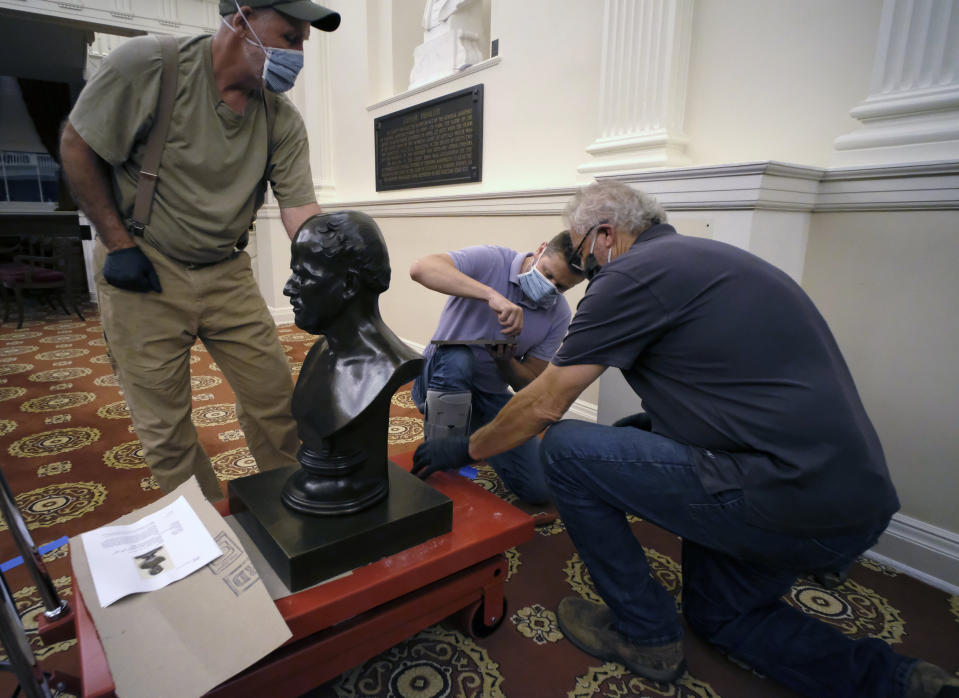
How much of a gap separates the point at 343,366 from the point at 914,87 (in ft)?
6.42

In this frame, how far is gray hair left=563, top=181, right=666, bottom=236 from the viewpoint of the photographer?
1498 mm

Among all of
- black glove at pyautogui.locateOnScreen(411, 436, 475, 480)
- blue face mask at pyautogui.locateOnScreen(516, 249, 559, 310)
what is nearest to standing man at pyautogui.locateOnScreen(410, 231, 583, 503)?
blue face mask at pyautogui.locateOnScreen(516, 249, 559, 310)

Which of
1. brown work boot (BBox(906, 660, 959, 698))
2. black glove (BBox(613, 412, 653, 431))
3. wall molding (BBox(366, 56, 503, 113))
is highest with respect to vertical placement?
wall molding (BBox(366, 56, 503, 113))

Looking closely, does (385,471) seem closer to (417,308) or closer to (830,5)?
(830,5)

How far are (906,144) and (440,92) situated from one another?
9.84ft

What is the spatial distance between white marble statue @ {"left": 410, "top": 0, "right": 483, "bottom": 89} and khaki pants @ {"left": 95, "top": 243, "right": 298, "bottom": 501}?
277cm

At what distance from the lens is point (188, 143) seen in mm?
1614

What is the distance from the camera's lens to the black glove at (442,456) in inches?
62.1

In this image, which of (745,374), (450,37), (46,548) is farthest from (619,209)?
(450,37)

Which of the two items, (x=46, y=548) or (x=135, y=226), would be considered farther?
(x=135, y=226)

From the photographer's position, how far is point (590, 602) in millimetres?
1565

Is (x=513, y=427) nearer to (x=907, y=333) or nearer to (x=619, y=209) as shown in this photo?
(x=619, y=209)

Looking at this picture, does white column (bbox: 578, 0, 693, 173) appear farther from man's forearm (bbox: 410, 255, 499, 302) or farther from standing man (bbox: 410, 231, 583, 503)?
man's forearm (bbox: 410, 255, 499, 302)

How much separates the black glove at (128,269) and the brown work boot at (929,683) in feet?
6.93
